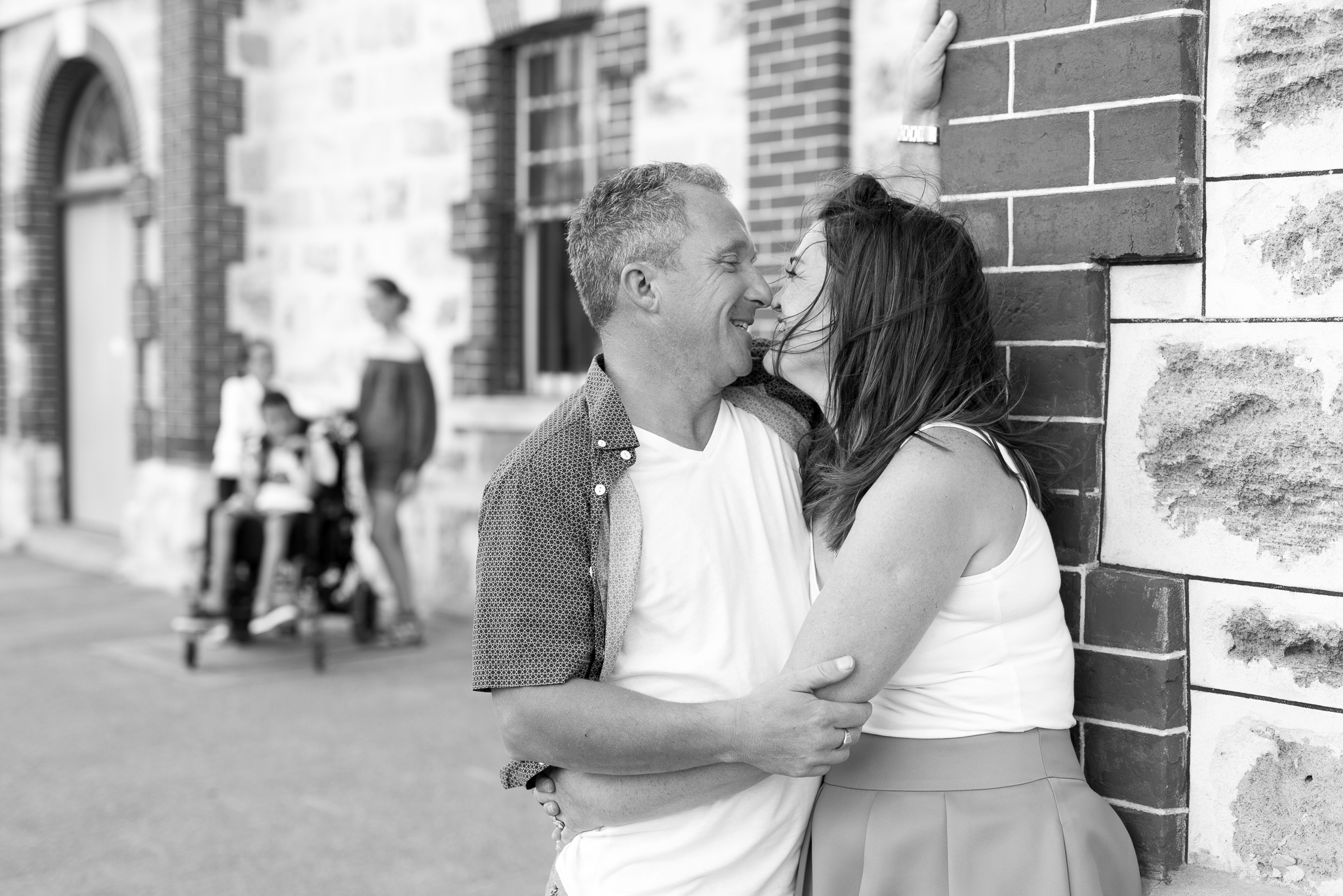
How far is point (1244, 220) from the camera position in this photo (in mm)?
2080

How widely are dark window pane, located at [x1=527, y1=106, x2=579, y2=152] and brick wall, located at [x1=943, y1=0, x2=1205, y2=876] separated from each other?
6100mm

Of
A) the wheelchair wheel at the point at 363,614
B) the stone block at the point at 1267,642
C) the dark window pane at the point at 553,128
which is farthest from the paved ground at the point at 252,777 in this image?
the dark window pane at the point at 553,128

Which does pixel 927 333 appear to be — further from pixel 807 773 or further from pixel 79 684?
pixel 79 684

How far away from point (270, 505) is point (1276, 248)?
621cm

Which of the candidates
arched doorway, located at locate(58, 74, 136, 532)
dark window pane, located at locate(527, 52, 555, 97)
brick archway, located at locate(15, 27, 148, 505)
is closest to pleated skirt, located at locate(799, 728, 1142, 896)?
dark window pane, located at locate(527, 52, 555, 97)

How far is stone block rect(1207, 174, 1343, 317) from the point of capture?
6.58 ft

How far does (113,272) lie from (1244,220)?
11108mm

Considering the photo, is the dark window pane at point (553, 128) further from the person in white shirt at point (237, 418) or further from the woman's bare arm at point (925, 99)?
the woman's bare arm at point (925, 99)

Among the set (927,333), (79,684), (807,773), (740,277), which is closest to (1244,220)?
(927,333)

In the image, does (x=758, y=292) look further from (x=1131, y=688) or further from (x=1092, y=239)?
(x=1131, y=688)

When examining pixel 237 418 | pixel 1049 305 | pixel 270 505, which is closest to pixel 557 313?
pixel 237 418

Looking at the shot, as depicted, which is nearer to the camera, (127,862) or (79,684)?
(127,862)

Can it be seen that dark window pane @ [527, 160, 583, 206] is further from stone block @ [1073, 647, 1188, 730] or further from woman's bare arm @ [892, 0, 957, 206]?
stone block @ [1073, 647, 1188, 730]

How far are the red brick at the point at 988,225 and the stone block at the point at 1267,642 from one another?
616 mm
